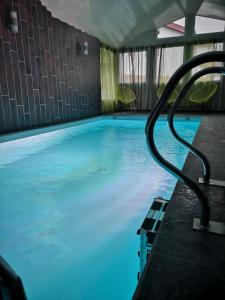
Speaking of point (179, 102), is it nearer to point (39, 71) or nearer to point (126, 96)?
point (39, 71)

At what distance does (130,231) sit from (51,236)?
1.72ft

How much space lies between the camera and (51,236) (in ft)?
4.79

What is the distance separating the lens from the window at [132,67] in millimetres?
8195

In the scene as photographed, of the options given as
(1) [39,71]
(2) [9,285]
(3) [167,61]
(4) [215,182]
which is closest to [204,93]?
(3) [167,61]

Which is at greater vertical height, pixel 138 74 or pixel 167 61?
pixel 167 61

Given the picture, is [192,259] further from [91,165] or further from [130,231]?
[91,165]

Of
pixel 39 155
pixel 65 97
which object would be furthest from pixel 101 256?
pixel 65 97

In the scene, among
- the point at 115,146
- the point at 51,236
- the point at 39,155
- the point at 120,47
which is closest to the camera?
the point at 51,236

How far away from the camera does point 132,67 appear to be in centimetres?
836

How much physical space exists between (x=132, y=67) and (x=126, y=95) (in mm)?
1073

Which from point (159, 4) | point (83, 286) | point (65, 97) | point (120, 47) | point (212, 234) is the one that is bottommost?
point (83, 286)

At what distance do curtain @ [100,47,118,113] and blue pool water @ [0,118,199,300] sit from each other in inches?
182

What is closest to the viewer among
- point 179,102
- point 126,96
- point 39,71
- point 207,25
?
point 179,102

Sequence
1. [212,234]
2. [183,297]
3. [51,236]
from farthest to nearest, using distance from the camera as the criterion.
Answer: [51,236] < [212,234] < [183,297]
